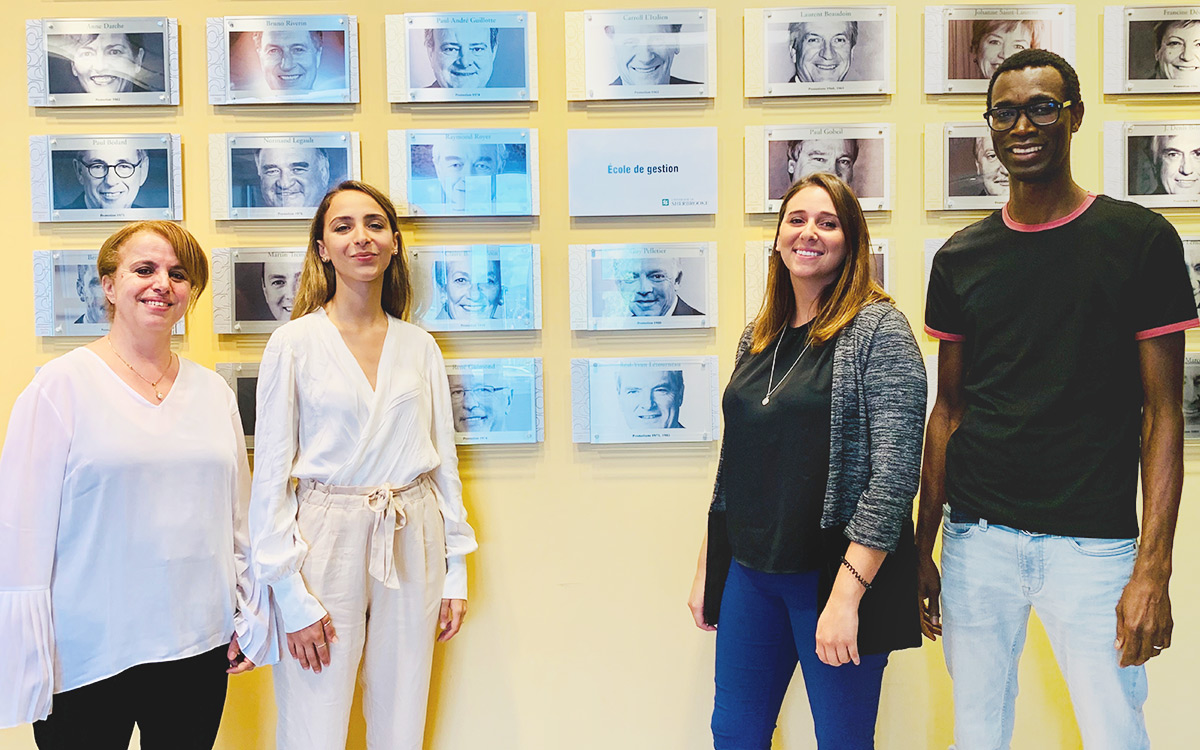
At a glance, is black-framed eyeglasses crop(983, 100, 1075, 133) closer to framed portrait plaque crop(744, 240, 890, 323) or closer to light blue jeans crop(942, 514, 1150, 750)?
framed portrait plaque crop(744, 240, 890, 323)

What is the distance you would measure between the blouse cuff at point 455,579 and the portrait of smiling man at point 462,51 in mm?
1257

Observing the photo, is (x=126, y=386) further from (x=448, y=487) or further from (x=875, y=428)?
(x=875, y=428)

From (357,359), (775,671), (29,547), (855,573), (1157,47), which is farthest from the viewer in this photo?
(1157,47)

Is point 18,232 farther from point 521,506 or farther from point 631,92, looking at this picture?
point 631,92

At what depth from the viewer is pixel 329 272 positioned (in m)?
1.92

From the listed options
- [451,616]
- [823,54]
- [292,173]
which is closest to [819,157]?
[823,54]

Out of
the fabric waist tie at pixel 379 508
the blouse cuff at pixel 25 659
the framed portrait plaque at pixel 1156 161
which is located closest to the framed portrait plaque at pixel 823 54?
the framed portrait plaque at pixel 1156 161

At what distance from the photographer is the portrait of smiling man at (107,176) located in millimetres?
2047

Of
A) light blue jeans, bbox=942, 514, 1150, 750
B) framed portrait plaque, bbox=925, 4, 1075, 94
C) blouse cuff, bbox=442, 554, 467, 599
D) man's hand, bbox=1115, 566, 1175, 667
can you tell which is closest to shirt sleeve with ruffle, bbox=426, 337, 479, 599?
blouse cuff, bbox=442, 554, 467, 599

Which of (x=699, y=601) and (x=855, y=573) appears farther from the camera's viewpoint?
(x=699, y=601)

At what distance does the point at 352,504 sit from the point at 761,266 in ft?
4.00

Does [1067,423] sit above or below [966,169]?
below

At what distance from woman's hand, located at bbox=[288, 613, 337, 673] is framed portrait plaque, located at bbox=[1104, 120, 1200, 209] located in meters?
2.29

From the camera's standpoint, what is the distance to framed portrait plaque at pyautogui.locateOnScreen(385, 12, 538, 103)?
203 centimetres
